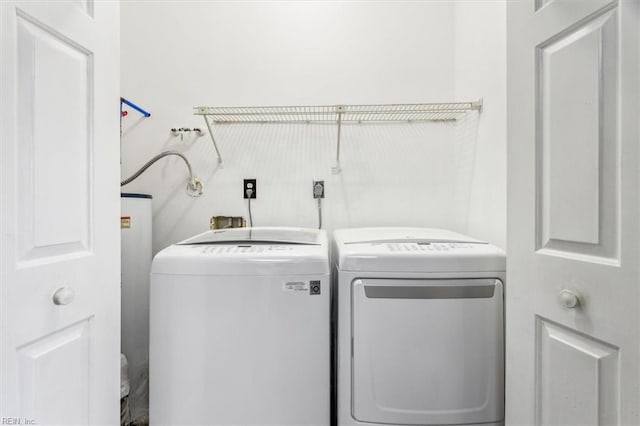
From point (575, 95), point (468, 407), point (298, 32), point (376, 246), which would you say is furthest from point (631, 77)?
point (298, 32)

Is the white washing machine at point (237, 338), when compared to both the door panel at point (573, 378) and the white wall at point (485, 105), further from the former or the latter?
the white wall at point (485, 105)

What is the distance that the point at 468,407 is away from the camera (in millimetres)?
982

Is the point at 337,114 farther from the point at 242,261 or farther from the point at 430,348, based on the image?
the point at 430,348

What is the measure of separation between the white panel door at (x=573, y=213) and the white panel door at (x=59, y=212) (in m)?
1.12

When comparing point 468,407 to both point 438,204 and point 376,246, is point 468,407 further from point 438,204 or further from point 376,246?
point 438,204

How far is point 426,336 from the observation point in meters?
0.97

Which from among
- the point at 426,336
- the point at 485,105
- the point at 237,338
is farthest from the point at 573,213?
the point at 237,338

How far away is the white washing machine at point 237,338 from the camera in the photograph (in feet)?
A: 3.19

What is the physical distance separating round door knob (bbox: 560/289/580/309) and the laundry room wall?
3.41ft

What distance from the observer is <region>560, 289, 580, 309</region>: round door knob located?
62cm

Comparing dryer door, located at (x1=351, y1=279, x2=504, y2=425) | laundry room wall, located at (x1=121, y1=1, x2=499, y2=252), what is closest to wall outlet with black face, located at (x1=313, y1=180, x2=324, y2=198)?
laundry room wall, located at (x1=121, y1=1, x2=499, y2=252)

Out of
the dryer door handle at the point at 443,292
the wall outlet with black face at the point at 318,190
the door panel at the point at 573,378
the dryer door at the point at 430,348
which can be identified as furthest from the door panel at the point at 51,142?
the door panel at the point at 573,378

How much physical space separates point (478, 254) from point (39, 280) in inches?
46.6

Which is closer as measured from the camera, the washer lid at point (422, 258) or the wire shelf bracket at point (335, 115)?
the washer lid at point (422, 258)
